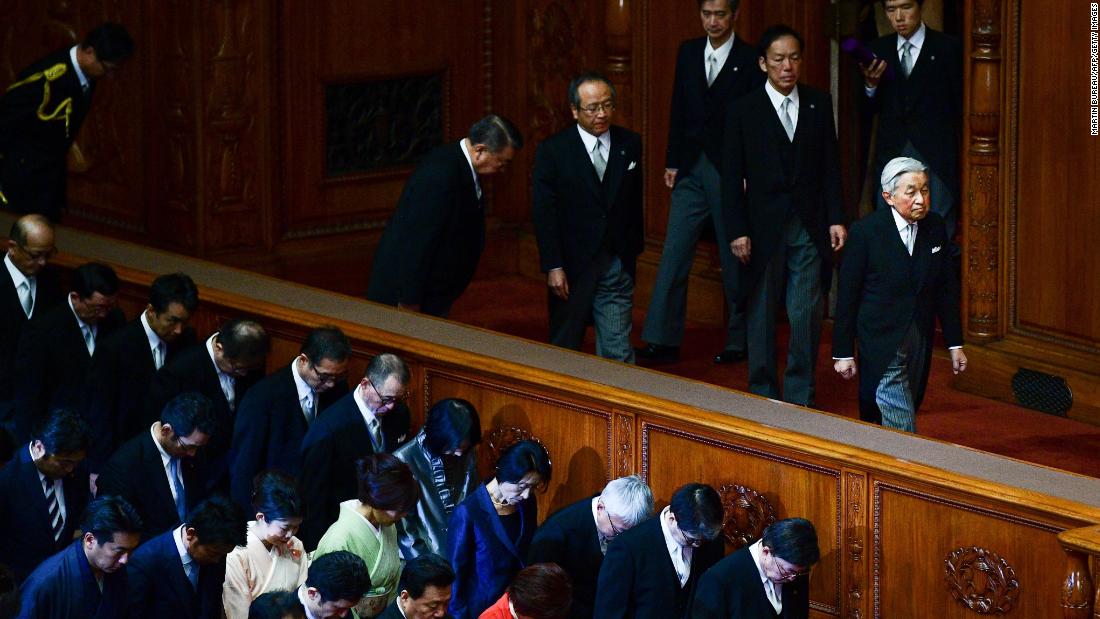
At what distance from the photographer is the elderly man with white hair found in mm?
6945

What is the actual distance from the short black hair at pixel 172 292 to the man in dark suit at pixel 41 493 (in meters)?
1.11

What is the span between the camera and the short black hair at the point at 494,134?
881 cm

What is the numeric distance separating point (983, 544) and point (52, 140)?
16.4 feet

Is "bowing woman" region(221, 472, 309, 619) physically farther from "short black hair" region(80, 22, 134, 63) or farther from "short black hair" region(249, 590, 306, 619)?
"short black hair" region(80, 22, 134, 63)

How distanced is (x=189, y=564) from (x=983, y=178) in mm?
4373

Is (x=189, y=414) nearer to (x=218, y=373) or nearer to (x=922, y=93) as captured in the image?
(x=218, y=373)

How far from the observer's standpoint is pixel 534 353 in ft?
27.1

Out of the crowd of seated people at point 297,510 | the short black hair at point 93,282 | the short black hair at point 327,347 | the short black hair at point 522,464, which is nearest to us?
the crowd of seated people at point 297,510

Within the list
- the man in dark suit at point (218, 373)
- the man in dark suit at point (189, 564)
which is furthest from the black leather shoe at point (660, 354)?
the man in dark suit at point (189, 564)

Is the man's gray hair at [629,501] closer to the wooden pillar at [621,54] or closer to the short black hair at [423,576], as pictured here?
the short black hair at [423,576]

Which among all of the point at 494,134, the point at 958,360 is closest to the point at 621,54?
the point at 494,134

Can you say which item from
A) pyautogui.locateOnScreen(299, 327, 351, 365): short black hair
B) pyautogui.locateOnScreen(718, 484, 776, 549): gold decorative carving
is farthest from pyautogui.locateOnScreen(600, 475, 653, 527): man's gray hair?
pyautogui.locateOnScreen(299, 327, 351, 365): short black hair

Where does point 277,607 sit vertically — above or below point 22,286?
below

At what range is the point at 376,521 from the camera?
7035mm
